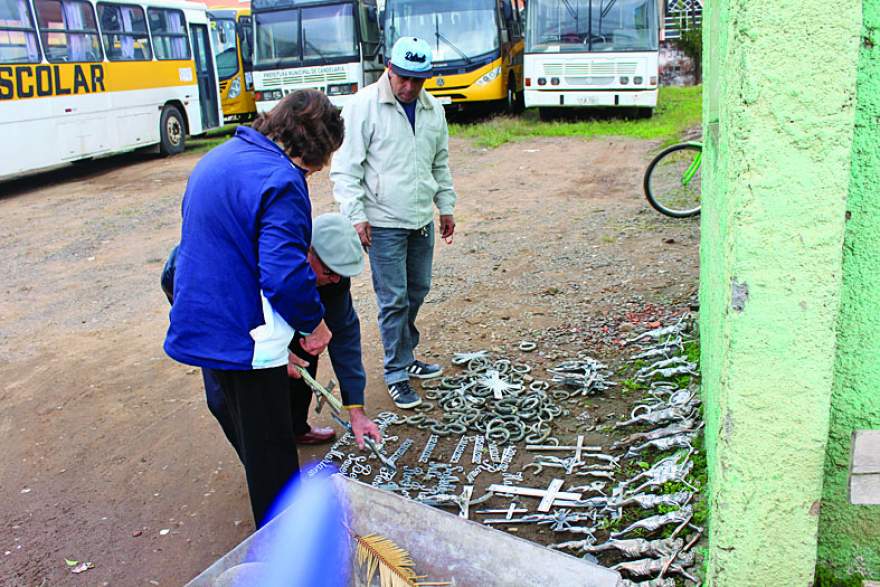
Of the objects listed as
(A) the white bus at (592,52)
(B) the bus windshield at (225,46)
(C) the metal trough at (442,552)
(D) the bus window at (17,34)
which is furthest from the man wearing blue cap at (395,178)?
(B) the bus windshield at (225,46)

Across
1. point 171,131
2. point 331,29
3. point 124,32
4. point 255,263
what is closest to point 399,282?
point 255,263

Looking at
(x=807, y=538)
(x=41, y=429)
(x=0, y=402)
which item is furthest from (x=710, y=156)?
(x=0, y=402)

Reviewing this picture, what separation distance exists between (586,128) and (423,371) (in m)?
11.7

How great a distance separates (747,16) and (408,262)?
9.17 ft

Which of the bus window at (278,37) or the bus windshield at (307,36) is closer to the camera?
the bus windshield at (307,36)

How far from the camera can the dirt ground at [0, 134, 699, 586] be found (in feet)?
11.7

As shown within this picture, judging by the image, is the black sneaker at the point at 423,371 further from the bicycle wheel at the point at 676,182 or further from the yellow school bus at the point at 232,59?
the yellow school bus at the point at 232,59

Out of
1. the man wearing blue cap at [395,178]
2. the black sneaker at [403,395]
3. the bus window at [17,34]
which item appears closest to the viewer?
the man wearing blue cap at [395,178]

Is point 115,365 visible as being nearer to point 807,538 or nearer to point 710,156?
point 710,156

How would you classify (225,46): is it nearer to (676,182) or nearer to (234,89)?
(234,89)

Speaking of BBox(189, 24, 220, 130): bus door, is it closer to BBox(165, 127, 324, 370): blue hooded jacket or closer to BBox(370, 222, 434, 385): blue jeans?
Answer: BBox(370, 222, 434, 385): blue jeans

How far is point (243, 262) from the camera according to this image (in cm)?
279

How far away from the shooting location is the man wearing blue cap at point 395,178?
13.6ft

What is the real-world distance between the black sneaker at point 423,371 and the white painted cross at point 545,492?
1.29 metres
